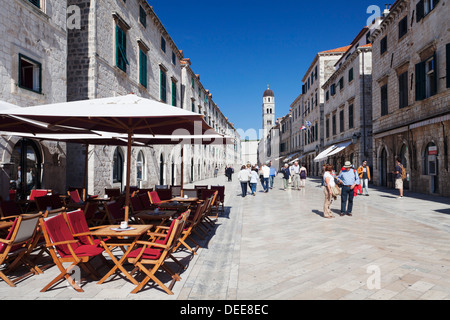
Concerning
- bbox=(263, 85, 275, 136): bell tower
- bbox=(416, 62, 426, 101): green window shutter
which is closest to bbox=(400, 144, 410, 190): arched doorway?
bbox=(416, 62, 426, 101): green window shutter

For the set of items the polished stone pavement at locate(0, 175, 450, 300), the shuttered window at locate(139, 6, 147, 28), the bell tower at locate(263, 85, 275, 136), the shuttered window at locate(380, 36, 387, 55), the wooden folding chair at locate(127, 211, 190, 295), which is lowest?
the polished stone pavement at locate(0, 175, 450, 300)

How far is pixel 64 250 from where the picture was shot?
3.80m

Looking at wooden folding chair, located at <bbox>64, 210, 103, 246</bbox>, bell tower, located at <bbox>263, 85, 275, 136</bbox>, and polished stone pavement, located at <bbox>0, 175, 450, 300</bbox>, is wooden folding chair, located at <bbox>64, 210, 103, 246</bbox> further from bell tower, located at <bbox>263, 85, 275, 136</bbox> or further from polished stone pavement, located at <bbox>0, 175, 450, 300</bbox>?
bell tower, located at <bbox>263, 85, 275, 136</bbox>

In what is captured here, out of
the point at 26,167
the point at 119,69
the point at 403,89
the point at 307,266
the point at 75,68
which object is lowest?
the point at 307,266

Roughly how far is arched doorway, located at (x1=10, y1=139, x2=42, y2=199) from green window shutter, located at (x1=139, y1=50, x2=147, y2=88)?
7.32m

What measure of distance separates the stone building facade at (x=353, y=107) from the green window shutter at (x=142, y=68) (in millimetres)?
15281

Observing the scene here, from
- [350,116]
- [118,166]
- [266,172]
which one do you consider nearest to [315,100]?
[350,116]

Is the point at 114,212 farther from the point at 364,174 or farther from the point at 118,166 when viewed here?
the point at 364,174

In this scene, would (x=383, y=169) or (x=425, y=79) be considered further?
(x=383, y=169)

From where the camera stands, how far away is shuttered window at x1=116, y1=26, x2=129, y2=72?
1313cm

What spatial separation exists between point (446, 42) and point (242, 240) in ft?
42.1

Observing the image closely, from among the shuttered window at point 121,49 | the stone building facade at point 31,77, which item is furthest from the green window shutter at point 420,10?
the stone building facade at point 31,77

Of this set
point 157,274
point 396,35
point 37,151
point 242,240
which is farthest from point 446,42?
point 37,151

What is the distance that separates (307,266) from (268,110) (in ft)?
318
